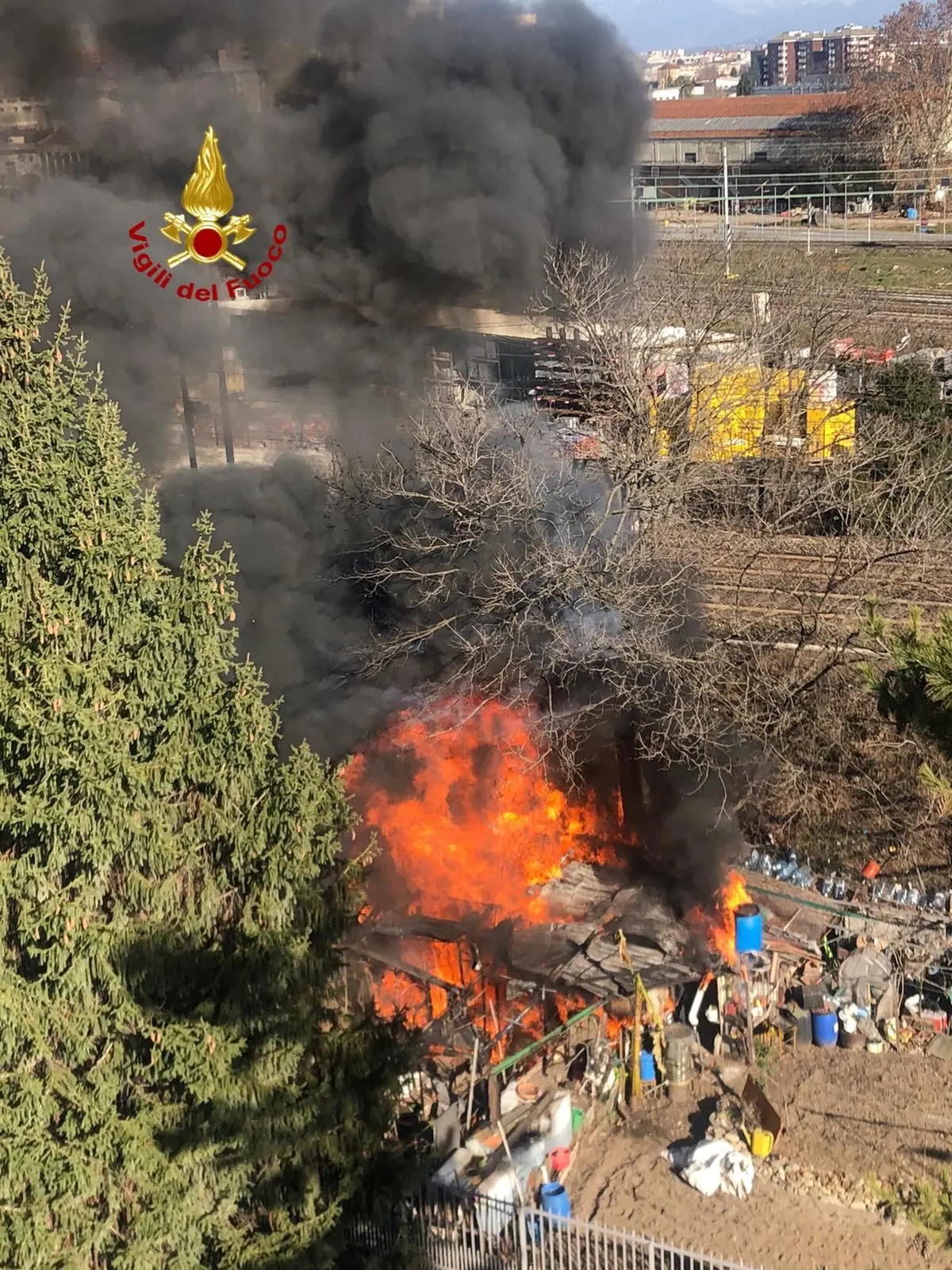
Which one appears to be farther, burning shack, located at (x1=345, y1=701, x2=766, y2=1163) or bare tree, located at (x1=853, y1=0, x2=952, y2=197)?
bare tree, located at (x1=853, y1=0, x2=952, y2=197)

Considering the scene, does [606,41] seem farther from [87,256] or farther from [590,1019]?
[590,1019]

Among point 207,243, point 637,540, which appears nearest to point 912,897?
point 637,540

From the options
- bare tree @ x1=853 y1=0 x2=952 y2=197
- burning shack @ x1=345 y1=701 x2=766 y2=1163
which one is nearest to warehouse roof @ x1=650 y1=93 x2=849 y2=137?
bare tree @ x1=853 y1=0 x2=952 y2=197

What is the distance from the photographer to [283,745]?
11.9m

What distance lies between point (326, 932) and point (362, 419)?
13.5m

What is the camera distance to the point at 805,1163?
8844mm

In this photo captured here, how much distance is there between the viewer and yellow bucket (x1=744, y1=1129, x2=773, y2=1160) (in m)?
8.88

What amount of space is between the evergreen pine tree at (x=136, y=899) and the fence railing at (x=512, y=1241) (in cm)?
147

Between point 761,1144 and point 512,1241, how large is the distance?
2509mm

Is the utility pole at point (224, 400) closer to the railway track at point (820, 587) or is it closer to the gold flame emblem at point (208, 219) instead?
the gold flame emblem at point (208, 219)

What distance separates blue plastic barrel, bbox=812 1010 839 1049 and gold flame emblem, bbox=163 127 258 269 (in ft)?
42.5

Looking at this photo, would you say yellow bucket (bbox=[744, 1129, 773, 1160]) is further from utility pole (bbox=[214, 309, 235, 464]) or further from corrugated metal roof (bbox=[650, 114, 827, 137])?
corrugated metal roof (bbox=[650, 114, 827, 137])

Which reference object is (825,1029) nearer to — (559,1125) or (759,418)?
(559,1125)

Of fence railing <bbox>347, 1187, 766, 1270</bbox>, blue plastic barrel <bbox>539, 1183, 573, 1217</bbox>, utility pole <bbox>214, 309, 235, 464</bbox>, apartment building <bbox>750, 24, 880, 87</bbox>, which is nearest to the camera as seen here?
fence railing <bbox>347, 1187, 766, 1270</bbox>
